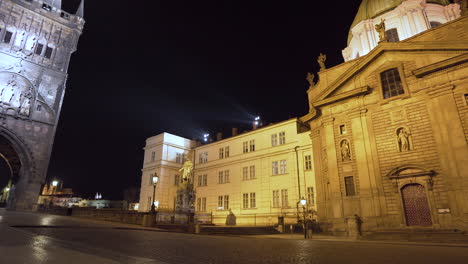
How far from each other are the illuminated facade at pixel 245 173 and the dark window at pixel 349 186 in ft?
25.6

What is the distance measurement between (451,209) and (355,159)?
672 centimetres

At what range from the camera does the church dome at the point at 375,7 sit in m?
32.4

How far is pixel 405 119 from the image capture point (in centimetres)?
1995

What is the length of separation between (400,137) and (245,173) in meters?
21.8

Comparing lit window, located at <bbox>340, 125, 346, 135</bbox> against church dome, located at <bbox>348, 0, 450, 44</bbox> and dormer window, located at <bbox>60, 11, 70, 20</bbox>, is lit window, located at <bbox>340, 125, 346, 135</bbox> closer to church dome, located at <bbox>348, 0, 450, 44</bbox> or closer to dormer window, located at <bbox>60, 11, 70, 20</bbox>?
church dome, located at <bbox>348, 0, 450, 44</bbox>

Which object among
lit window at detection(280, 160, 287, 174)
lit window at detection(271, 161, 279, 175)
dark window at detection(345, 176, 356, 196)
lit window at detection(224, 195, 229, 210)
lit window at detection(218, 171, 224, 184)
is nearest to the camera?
dark window at detection(345, 176, 356, 196)

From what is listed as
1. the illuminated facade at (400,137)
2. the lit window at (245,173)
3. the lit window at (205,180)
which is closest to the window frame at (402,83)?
the illuminated facade at (400,137)

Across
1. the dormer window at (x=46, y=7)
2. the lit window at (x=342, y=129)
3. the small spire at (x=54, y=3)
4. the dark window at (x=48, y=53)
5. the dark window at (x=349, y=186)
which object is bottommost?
the dark window at (x=349, y=186)

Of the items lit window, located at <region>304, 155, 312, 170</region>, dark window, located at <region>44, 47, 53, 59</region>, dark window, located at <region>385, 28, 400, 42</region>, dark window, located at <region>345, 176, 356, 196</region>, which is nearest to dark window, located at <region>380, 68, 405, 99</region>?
dark window, located at <region>345, 176, 356, 196</region>

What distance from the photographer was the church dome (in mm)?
32438

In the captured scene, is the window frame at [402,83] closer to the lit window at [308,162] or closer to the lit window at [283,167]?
the lit window at [308,162]

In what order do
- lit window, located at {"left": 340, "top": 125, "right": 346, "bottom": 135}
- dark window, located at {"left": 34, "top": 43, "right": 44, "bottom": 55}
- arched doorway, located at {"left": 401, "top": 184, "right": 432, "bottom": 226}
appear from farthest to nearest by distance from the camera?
dark window, located at {"left": 34, "top": 43, "right": 44, "bottom": 55}, lit window, located at {"left": 340, "top": 125, "right": 346, "bottom": 135}, arched doorway, located at {"left": 401, "top": 184, "right": 432, "bottom": 226}

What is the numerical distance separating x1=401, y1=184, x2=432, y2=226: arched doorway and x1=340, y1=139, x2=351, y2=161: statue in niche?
460 centimetres

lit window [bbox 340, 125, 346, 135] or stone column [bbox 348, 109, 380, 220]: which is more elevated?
lit window [bbox 340, 125, 346, 135]
